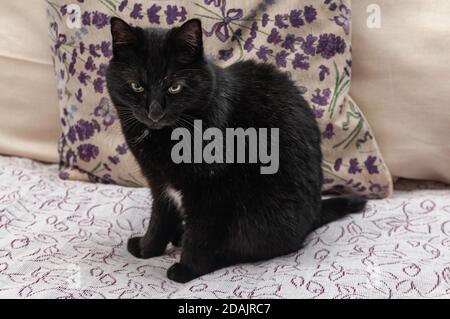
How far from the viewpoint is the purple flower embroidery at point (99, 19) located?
1313mm

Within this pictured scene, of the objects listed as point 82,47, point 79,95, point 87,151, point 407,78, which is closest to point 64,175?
point 87,151

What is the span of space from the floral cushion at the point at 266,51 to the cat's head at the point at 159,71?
340mm

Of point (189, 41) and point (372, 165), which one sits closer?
point (189, 41)

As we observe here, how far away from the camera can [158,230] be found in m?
1.10

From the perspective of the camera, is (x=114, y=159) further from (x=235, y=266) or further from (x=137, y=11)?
(x=235, y=266)

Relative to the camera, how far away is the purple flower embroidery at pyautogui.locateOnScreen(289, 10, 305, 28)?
1.28 m

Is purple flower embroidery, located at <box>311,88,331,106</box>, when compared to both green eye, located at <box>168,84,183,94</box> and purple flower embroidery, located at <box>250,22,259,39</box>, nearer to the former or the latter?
purple flower embroidery, located at <box>250,22,259,39</box>

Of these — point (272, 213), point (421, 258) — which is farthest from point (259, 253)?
point (421, 258)

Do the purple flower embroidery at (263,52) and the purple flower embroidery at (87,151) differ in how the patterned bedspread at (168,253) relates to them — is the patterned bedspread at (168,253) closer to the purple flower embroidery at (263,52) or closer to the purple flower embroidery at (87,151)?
the purple flower embroidery at (87,151)

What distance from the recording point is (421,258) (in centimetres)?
106

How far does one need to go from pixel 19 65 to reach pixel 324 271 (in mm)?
921

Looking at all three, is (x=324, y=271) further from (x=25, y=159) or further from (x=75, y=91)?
(x=25, y=159)

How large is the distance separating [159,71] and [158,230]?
1.04ft

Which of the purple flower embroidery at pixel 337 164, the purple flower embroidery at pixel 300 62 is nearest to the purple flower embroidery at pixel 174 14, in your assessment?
the purple flower embroidery at pixel 300 62
